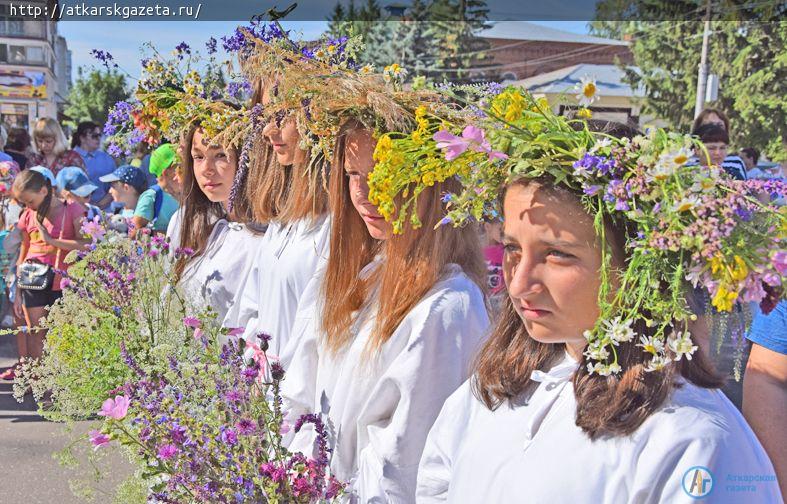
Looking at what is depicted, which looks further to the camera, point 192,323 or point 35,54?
point 35,54

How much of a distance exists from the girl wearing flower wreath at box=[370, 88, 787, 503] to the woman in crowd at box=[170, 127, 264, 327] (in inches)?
94.7

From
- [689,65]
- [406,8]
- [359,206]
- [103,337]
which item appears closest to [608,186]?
[359,206]

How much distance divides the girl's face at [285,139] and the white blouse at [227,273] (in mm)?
782

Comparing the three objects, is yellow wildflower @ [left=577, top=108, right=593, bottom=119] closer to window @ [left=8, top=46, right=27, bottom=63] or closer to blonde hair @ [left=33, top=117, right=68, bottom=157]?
blonde hair @ [left=33, top=117, right=68, bottom=157]

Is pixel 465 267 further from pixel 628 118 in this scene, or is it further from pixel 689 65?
pixel 689 65

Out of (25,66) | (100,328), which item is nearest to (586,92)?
(100,328)

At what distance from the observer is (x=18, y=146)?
10.1 meters

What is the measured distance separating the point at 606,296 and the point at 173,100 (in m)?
2.91

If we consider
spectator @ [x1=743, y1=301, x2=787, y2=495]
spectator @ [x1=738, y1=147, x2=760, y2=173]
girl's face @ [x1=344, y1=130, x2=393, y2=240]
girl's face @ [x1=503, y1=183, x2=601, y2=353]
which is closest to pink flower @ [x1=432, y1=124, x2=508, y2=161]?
girl's face @ [x1=503, y1=183, x2=601, y2=353]

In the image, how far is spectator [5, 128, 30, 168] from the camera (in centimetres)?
987

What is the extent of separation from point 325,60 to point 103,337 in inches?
43.9

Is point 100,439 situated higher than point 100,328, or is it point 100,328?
point 100,328

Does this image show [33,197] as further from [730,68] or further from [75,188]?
[730,68]

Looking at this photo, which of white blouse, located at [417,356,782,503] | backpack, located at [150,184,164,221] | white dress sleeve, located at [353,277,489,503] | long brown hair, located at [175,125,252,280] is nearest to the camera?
white blouse, located at [417,356,782,503]
